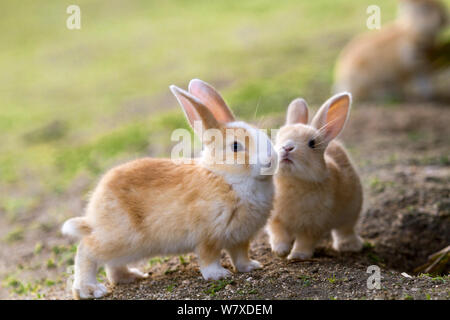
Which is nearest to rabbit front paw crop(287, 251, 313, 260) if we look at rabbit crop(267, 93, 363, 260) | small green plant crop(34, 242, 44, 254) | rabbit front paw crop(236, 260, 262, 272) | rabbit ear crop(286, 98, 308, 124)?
rabbit crop(267, 93, 363, 260)

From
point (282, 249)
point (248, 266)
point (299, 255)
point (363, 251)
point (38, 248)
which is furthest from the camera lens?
point (38, 248)

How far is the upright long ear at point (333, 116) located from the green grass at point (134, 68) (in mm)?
4154

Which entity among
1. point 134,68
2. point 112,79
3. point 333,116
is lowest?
point 333,116

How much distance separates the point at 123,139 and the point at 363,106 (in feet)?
14.1

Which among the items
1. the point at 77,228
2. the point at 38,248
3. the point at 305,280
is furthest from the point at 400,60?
the point at 77,228

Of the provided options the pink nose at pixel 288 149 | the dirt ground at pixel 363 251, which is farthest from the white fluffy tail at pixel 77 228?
the pink nose at pixel 288 149

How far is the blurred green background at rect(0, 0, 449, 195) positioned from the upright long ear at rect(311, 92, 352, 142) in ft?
11.8

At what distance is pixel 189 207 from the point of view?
4.75 metres

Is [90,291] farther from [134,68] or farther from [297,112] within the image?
[134,68]

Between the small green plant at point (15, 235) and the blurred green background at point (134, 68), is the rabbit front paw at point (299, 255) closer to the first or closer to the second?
the small green plant at point (15, 235)

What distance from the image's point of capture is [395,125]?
960cm

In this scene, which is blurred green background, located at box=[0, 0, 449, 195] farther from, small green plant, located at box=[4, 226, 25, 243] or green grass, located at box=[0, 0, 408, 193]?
small green plant, located at box=[4, 226, 25, 243]

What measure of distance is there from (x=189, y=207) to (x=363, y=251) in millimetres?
2046
